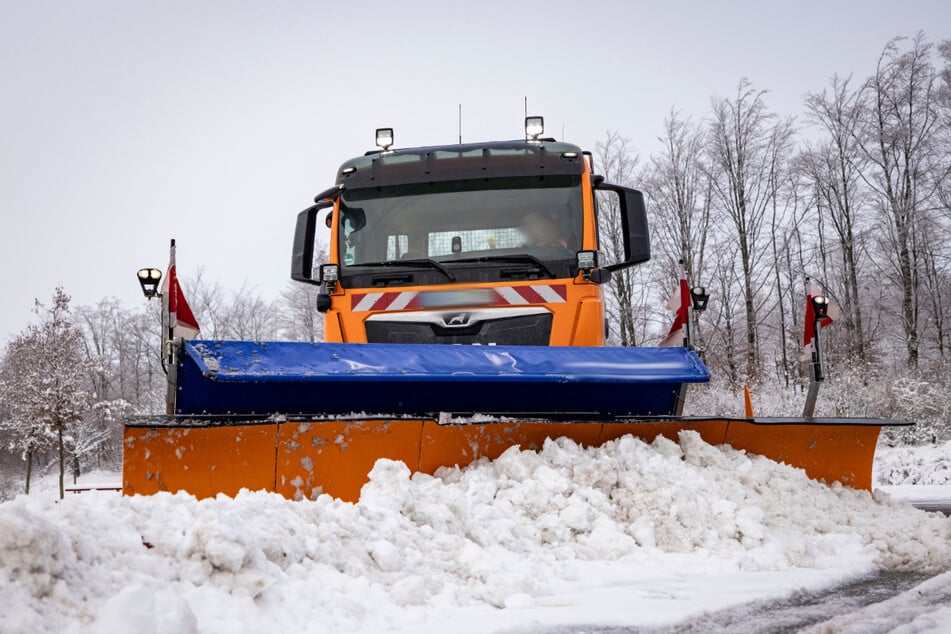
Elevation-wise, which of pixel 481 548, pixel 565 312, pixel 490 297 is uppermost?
pixel 490 297

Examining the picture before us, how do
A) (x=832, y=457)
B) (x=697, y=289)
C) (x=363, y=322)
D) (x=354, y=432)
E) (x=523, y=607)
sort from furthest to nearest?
(x=697, y=289) < (x=363, y=322) < (x=832, y=457) < (x=354, y=432) < (x=523, y=607)

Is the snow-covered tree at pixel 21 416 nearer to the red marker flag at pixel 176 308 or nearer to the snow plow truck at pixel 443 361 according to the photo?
the snow plow truck at pixel 443 361

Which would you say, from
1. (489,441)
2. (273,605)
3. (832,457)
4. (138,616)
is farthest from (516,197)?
(138,616)

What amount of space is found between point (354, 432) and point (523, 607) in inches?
57.0

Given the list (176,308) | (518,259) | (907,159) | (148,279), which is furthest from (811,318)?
(907,159)

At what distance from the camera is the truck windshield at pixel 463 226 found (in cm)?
569

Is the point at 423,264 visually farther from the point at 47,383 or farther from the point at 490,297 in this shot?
the point at 47,383

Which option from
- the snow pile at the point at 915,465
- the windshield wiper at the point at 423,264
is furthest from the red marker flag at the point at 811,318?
the snow pile at the point at 915,465

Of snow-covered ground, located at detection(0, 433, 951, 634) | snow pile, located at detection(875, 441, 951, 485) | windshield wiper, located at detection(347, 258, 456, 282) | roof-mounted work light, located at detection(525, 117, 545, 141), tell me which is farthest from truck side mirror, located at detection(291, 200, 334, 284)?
snow pile, located at detection(875, 441, 951, 485)

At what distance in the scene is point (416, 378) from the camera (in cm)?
439

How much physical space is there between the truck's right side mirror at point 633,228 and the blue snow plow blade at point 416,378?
1.11m

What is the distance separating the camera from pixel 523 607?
119 inches

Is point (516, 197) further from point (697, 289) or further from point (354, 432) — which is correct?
point (354, 432)

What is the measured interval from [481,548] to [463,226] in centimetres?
293
